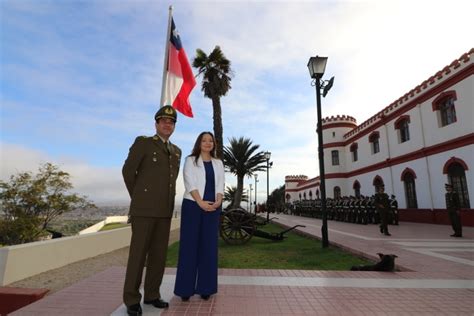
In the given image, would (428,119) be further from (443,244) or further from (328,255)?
(328,255)

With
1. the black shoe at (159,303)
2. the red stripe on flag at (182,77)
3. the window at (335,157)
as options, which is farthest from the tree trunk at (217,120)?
the window at (335,157)

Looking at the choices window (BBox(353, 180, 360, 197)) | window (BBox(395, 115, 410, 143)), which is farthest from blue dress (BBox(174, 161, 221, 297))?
window (BBox(353, 180, 360, 197))

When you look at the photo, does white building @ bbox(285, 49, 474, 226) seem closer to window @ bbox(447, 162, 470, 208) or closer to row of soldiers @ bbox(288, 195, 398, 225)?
window @ bbox(447, 162, 470, 208)

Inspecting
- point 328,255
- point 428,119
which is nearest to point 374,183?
point 428,119

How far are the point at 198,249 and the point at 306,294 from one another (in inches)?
57.3

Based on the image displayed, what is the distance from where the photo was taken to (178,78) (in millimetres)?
5840

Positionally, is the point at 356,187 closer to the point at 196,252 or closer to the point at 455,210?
the point at 455,210

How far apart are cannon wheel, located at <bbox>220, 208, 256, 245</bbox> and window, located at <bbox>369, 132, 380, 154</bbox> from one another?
1657 centimetres

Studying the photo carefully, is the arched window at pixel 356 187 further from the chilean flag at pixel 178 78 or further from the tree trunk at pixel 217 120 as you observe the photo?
the chilean flag at pixel 178 78

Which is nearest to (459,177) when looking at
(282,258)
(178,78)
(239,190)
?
(282,258)

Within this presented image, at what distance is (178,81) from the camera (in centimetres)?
583

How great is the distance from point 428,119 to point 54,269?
17474 mm

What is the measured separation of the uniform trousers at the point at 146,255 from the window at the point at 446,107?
15.4 meters

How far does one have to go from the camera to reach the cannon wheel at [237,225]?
8195 mm
